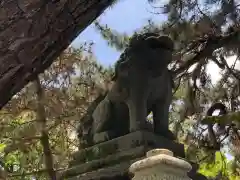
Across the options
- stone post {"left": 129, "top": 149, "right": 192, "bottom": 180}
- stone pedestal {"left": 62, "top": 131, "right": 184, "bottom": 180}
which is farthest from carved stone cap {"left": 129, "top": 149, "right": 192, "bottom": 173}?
stone pedestal {"left": 62, "top": 131, "right": 184, "bottom": 180}

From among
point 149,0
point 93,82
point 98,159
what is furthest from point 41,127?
point 93,82

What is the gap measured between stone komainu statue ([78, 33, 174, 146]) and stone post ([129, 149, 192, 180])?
753 millimetres

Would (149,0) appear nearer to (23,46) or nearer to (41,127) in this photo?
(41,127)

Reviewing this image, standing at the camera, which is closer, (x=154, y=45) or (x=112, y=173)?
(x=112, y=173)

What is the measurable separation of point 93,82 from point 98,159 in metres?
1.86

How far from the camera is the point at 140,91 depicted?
111 inches

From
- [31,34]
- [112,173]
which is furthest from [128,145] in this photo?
[31,34]

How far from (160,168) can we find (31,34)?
1256 millimetres

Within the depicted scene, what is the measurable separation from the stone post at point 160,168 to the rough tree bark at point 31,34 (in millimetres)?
1132

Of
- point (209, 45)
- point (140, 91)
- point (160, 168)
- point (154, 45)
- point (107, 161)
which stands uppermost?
point (209, 45)

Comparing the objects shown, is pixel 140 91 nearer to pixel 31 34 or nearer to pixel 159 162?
pixel 159 162

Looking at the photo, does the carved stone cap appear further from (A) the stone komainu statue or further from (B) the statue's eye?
(B) the statue's eye

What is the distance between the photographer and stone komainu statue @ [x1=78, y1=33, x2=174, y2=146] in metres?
2.84

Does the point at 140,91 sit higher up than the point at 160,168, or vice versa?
the point at 140,91
